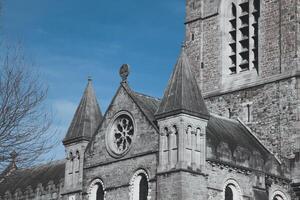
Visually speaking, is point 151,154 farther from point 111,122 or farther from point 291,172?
point 291,172

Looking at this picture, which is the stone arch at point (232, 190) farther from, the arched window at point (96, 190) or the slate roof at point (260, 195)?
the arched window at point (96, 190)

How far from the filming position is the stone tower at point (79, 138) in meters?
44.3

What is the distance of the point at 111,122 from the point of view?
43.0 meters

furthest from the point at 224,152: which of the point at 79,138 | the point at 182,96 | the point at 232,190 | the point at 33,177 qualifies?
the point at 33,177

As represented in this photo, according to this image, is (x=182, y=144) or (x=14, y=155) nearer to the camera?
(x=14, y=155)

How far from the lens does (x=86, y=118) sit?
4581 cm

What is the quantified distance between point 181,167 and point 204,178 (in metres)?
1.60

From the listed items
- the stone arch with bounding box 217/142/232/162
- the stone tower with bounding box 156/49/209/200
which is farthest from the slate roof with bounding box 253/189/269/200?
the stone tower with bounding box 156/49/209/200

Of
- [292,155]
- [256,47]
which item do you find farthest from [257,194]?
[256,47]

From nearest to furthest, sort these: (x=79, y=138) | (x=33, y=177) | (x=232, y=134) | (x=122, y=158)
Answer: (x=122, y=158) < (x=232, y=134) < (x=79, y=138) < (x=33, y=177)

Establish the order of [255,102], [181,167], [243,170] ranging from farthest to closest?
[255,102] → [243,170] → [181,167]

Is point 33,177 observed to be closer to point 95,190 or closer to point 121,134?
point 95,190

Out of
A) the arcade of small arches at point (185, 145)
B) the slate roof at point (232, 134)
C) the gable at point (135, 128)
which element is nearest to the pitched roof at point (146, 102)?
the gable at point (135, 128)

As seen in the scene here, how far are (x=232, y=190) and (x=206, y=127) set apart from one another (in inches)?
135
